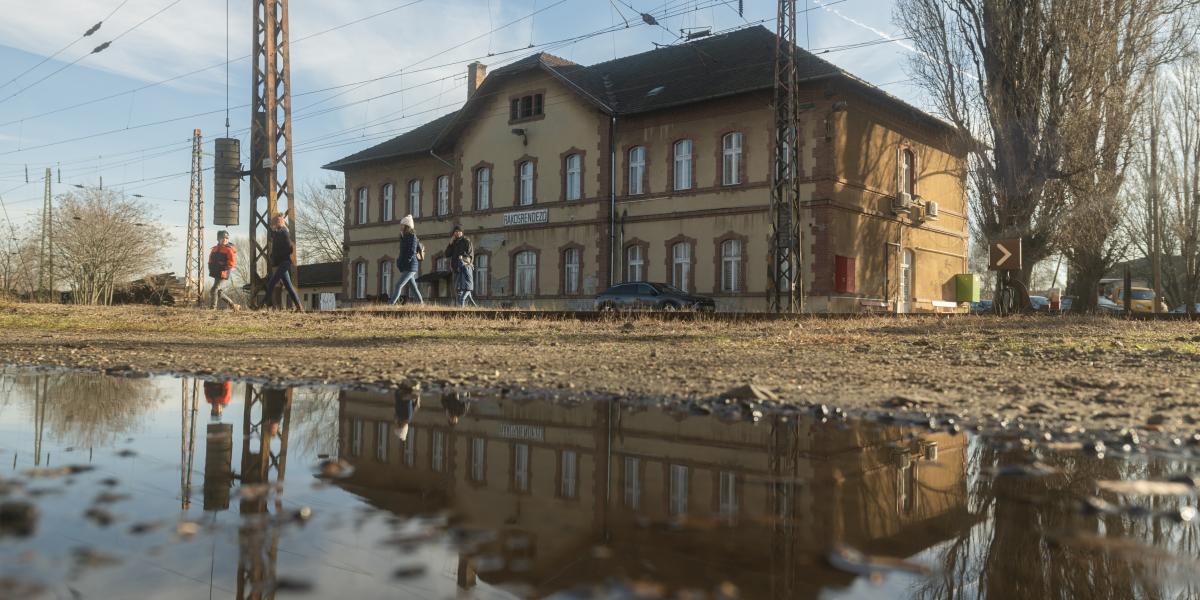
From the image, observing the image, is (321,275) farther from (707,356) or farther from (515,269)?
(707,356)

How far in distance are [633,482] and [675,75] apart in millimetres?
30985

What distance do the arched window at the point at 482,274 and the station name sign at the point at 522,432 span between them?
32.1m

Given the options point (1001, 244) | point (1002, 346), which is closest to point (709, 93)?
point (1001, 244)

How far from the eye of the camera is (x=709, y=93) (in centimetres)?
2934

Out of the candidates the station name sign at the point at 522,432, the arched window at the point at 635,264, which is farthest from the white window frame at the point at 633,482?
the arched window at the point at 635,264

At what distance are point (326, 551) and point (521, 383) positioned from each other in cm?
430

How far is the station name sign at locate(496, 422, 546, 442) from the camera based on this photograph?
4086 millimetres

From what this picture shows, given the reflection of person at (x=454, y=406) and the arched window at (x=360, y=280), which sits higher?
the arched window at (x=360, y=280)

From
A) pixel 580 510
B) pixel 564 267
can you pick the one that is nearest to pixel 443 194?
pixel 564 267

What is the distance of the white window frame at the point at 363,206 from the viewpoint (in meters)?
42.5

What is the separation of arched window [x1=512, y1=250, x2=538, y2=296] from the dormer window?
18.5 feet

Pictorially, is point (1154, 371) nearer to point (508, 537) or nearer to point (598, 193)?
point (508, 537)

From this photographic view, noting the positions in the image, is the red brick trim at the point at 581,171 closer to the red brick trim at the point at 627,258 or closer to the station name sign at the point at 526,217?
the station name sign at the point at 526,217

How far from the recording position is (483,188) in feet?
121
